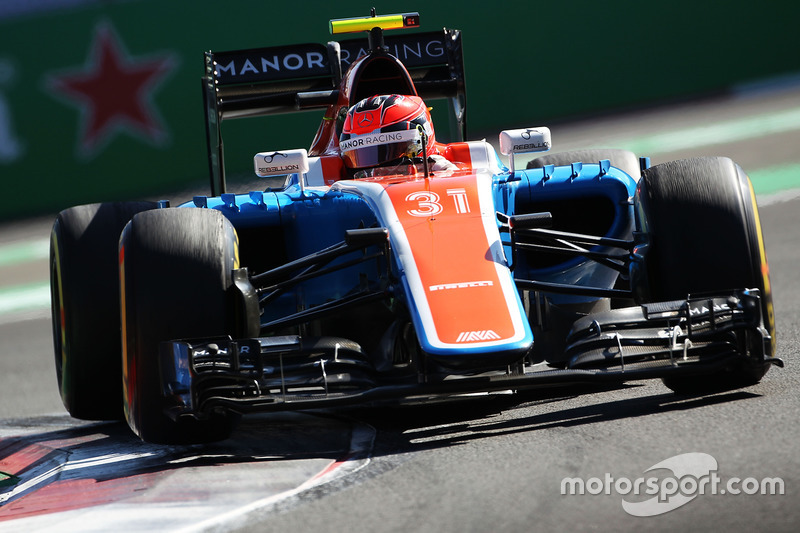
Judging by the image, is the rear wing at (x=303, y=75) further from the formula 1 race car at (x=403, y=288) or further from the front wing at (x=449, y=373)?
the front wing at (x=449, y=373)

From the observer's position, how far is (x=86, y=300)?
238 inches

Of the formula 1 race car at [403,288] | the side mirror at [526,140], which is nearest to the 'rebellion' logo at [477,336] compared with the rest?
the formula 1 race car at [403,288]

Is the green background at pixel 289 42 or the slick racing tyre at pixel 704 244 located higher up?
the green background at pixel 289 42

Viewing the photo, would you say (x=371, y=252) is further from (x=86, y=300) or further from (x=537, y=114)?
(x=537, y=114)

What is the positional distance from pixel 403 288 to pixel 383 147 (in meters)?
1.71

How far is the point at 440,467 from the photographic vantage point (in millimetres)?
4238

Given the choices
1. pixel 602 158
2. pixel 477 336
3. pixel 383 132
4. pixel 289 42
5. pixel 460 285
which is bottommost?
pixel 477 336

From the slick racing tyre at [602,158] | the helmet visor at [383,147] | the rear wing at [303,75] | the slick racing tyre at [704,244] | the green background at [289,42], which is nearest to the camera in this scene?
the slick racing tyre at [704,244]

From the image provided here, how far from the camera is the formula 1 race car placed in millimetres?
4742

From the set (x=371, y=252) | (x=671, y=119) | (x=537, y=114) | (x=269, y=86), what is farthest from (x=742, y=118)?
(x=371, y=252)

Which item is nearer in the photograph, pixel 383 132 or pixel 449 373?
pixel 449 373

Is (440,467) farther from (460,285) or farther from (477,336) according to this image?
(460,285)

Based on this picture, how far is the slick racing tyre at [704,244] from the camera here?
5.04 m

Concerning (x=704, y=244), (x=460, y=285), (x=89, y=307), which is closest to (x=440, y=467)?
(x=460, y=285)
